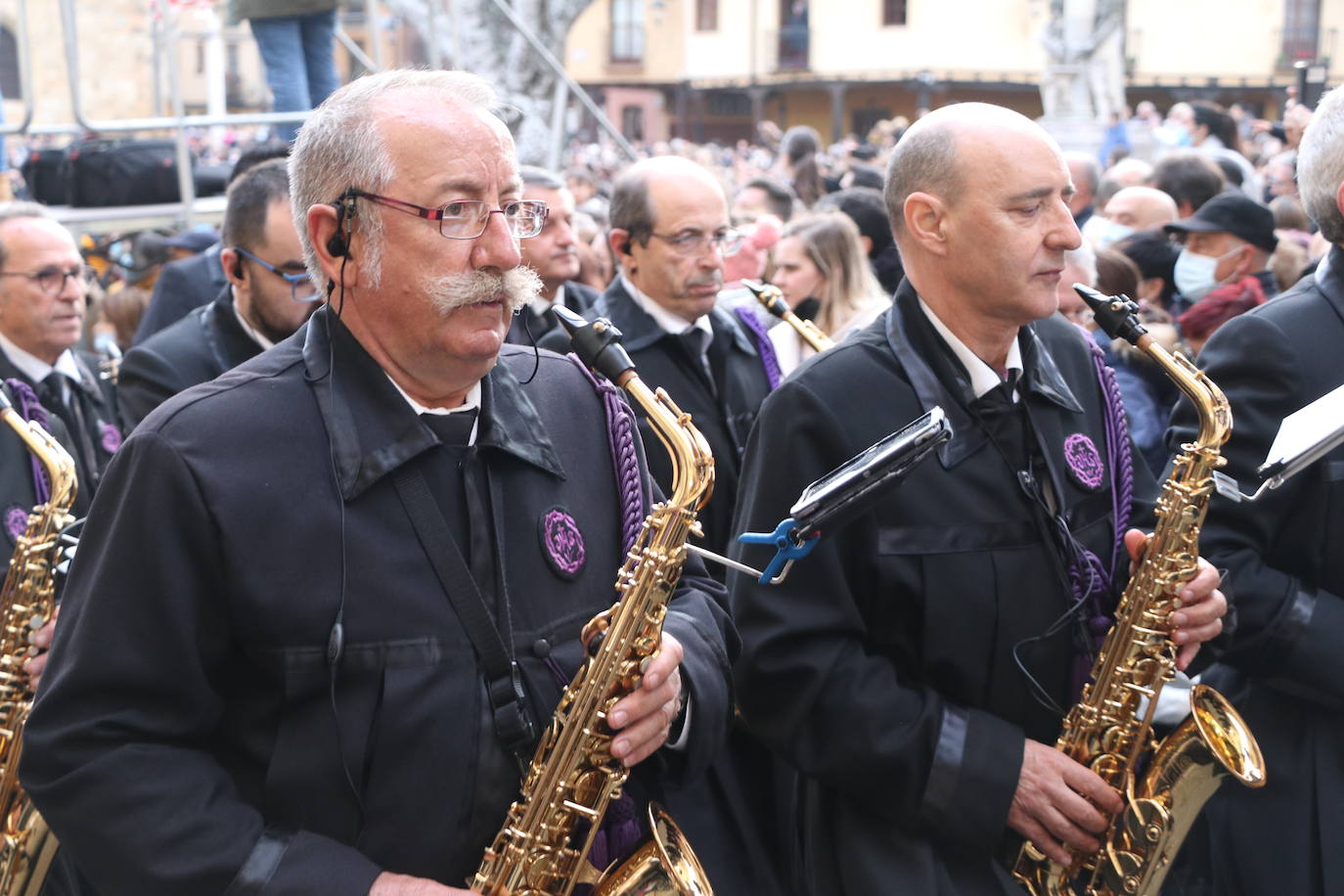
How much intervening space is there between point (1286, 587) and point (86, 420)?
390 centimetres

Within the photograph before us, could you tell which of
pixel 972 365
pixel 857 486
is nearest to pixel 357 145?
pixel 857 486

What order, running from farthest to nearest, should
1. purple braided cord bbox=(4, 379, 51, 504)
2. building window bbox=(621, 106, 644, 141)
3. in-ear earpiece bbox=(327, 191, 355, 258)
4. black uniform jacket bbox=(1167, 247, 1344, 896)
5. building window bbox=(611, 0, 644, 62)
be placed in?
building window bbox=(621, 106, 644, 141), building window bbox=(611, 0, 644, 62), purple braided cord bbox=(4, 379, 51, 504), black uniform jacket bbox=(1167, 247, 1344, 896), in-ear earpiece bbox=(327, 191, 355, 258)

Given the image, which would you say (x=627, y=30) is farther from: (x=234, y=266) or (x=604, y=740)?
(x=604, y=740)

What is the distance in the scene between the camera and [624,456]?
2.87m

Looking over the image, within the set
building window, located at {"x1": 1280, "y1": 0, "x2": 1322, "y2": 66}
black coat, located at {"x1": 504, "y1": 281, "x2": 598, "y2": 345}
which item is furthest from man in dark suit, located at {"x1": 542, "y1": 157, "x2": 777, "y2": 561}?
building window, located at {"x1": 1280, "y1": 0, "x2": 1322, "y2": 66}

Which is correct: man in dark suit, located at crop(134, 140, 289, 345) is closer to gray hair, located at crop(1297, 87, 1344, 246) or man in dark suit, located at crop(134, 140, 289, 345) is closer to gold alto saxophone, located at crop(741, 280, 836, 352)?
gold alto saxophone, located at crop(741, 280, 836, 352)

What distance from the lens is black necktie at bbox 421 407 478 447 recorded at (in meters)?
2.64

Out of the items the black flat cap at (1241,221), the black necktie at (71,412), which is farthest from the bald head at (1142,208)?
the black necktie at (71,412)

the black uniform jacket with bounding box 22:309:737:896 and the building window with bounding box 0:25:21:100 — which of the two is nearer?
the black uniform jacket with bounding box 22:309:737:896

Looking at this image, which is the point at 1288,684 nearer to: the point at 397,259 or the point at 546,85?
the point at 397,259

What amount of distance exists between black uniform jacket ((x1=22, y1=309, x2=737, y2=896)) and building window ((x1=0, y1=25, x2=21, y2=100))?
132 ft

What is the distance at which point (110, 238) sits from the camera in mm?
10492

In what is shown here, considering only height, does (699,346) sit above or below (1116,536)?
above

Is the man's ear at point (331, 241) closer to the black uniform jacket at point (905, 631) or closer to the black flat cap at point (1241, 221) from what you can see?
the black uniform jacket at point (905, 631)
